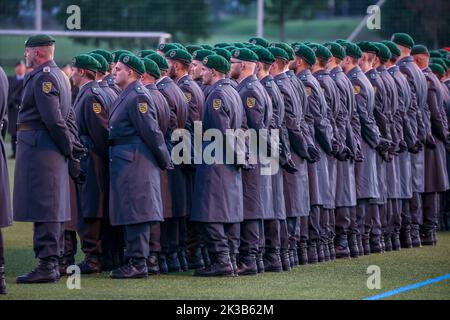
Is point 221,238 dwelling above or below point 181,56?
below

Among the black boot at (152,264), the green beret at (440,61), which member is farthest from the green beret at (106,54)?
the green beret at (440,61)

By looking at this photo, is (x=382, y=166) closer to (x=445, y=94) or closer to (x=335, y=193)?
(x=335, y=193)

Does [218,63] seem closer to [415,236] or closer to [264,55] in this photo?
[264,55]

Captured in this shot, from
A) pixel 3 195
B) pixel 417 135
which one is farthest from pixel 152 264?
pixel 417 135

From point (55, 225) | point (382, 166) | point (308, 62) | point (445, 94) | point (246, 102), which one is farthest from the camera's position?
point (445, 94)

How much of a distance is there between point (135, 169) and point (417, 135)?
487 centimetres

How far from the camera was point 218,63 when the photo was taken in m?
13.4

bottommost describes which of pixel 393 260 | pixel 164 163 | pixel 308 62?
pixel 393 260

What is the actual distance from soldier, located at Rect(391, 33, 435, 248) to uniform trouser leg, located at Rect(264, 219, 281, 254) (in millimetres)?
3087

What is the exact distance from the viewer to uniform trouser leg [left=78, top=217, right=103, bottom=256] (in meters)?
13.4

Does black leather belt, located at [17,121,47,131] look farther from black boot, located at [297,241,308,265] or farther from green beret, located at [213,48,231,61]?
black boot, located at [297,241,308,265]
